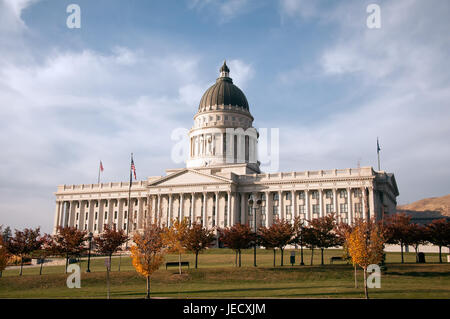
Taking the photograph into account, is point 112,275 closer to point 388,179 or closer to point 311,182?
point 311,182

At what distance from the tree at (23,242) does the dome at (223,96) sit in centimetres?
6839

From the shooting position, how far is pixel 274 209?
3467 inches

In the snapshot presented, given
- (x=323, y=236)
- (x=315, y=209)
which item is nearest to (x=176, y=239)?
(x=323, y=236)

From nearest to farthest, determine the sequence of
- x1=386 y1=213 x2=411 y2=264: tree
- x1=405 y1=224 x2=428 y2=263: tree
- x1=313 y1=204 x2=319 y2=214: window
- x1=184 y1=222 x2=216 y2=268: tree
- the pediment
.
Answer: x1=184 y1=222 x2=216 y2=268: tree < x1=386 y1=213 x2=411 y2=264: tree < x1=405 y1=224 x2=428 y2=263: tree < x1=313 y1=204 x2=319 y2=214: window < the pediment

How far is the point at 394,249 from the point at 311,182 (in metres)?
23.2

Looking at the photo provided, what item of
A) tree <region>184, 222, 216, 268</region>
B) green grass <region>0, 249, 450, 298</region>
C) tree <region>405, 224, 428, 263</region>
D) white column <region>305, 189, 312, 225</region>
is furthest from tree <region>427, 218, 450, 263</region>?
white column <region>305, 189, 312, 225</region>

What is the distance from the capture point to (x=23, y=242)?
164 feet

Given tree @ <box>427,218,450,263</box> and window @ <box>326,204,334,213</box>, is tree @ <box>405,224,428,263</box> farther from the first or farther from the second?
window @ <box>326,204,334,213</box>

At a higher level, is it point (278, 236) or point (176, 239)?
point (278, 236)

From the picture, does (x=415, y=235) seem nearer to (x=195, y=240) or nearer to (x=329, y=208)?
(x=195, y=240)

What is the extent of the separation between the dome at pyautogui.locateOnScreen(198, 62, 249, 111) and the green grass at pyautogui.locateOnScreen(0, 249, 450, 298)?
2933 inches

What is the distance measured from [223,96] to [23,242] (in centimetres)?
7141

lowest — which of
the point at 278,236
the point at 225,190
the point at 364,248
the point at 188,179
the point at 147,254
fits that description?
the point at 147,254

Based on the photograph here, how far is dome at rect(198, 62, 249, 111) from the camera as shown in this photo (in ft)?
365
